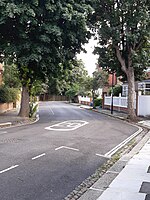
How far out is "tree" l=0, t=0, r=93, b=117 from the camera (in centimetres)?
1755

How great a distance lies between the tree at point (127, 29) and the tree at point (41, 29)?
2279 millimetres

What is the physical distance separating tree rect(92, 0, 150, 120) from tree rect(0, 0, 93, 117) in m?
2.28

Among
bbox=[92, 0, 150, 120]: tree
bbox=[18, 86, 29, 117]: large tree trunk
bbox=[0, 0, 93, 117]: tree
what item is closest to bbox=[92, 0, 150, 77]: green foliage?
bbox=[92, 0, 150, 120]: tree

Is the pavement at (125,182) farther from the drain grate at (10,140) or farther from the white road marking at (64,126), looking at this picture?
the white road marking at (64,126)

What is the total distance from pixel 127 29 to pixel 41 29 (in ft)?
24.9

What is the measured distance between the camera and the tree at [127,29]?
21578 mm

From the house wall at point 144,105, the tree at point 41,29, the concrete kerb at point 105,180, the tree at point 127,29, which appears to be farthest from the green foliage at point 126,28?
the concrete kerb at point 105,180

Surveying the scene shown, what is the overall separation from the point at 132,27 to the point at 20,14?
904cm

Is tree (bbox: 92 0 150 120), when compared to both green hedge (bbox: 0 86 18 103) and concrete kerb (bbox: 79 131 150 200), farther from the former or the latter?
concrete kerb (bbox: 79 131 150 200)

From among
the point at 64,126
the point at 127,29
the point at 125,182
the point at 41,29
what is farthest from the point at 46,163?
the point at 127,29

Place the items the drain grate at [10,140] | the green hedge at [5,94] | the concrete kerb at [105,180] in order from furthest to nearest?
1. the green hedge at [5,94]
2. the drain grate at [10,140]
3. the concrete kerb at [105,180]

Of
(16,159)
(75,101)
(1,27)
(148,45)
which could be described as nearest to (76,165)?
(16,159)

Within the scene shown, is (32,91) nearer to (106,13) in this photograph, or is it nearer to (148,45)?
(106,13)

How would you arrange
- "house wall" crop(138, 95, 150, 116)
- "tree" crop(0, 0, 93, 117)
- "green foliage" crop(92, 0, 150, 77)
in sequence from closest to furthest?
1. "tree" crop(0, 0, 93, 117)
2. "green foliage" crop(92, 0, 150, 77)
3. "house wall" crop(138, 95, 150, 116)
